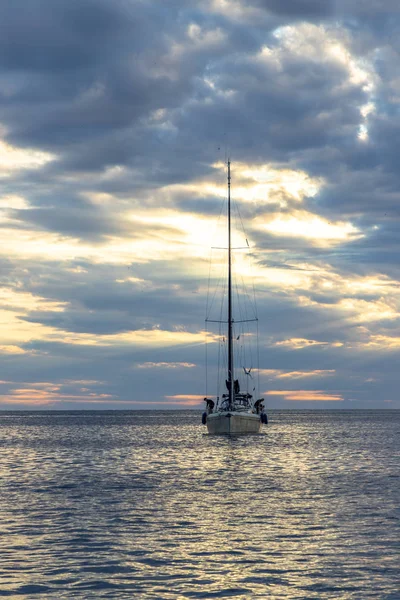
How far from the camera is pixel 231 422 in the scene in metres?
95.4

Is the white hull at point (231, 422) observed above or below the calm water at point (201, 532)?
above

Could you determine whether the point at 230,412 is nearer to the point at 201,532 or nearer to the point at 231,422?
the point at 231,422

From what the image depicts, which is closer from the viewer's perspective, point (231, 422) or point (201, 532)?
point (201, 532)

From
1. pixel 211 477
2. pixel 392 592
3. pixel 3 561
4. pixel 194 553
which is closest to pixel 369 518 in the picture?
pixel 194 553

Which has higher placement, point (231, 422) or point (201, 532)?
point (231, 422)

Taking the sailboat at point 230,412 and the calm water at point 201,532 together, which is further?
the sailboat at point 230,412

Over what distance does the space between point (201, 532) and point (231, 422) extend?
63.7m

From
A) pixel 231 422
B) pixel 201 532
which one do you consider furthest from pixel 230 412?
pixel 201 532

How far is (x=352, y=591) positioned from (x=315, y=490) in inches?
955

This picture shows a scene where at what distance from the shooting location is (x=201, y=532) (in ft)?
105

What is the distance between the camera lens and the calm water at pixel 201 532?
921 inches

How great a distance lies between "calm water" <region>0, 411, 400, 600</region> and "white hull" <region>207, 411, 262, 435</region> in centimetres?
3246

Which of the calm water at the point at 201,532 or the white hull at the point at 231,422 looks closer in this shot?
the calm water at the point at 201,532

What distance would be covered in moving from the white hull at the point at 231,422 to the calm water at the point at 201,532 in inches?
1278
